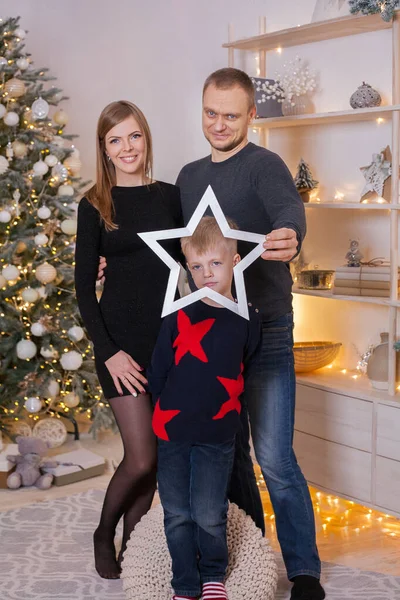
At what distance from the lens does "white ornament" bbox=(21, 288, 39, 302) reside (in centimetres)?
373

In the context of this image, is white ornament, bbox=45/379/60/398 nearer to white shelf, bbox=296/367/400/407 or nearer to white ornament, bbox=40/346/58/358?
white ornament, bbox=40/346/58/358

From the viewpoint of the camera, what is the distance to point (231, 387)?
2150mm

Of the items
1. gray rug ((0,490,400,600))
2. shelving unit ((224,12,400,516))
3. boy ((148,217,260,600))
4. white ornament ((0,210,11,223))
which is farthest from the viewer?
white ornament ((0,210,11,223))

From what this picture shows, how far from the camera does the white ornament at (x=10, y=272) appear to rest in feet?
12.2

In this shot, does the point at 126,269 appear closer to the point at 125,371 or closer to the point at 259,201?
the point at 125,371

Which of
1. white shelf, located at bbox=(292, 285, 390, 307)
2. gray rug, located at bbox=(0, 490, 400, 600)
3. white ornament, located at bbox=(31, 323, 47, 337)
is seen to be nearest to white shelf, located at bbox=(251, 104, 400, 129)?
white shelf, located at bbox=(292, 285, 390, 307)

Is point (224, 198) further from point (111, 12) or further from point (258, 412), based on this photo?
point (111, 12)

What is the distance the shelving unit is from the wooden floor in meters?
0.08

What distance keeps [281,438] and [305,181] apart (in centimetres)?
147

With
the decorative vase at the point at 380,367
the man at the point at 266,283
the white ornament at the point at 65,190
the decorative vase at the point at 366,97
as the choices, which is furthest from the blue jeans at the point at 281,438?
the white ornament at the point at 65,190

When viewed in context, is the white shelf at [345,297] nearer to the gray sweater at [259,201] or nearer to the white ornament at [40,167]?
the gray sweater at [259,201]

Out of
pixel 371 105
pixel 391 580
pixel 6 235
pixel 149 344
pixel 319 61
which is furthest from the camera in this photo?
pixel 6 235

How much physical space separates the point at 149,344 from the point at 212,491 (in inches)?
17.9

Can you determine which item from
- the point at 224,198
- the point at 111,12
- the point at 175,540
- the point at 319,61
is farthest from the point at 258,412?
the point at 111,12
